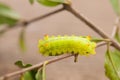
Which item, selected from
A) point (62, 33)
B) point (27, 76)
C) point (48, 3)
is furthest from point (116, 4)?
point (62, 33)

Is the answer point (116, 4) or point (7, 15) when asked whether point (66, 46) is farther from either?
point (7, 15)

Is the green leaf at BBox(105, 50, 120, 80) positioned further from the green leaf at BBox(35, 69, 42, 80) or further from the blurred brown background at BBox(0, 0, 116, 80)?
the blurred brown background at BBox(0, 0, 116, 80)

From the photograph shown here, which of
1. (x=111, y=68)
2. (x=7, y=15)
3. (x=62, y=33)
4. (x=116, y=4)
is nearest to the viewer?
(x=111, y=68)

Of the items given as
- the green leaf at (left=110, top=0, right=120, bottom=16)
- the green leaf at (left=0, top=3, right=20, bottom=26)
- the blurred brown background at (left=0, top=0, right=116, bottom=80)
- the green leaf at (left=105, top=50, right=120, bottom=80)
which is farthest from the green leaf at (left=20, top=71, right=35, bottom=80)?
the blurred brown background at (left=0, top=0, right=116, bottom=80)

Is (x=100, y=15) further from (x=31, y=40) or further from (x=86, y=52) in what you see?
(x=86, y=52)

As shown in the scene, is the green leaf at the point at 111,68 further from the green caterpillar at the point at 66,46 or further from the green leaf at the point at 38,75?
the green leaf at the point at 38,75

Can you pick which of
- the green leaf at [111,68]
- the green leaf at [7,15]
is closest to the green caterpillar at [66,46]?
the green leaf at [111,68]
